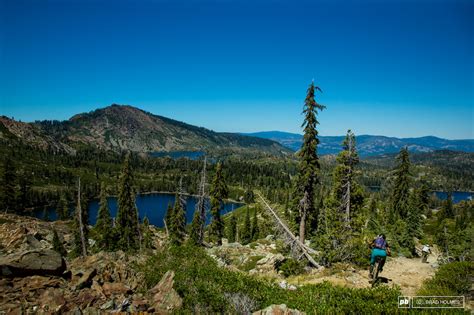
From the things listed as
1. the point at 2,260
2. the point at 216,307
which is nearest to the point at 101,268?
the point at 2,260

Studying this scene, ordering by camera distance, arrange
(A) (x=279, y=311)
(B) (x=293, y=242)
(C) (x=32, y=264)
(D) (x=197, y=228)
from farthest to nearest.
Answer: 1. (D) (x=197, y=228)
2. (B) (x=293, y=242)
3. (C) (x=32, y=264)
4. (A) (x=279, y=311)

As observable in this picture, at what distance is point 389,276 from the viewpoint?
16.5 m

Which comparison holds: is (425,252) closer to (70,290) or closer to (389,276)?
(389,276)

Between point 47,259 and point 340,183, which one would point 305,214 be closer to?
point 340,183

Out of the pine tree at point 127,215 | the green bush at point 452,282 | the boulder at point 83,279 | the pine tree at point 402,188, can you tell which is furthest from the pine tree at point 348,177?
the pine tree at point 127,215

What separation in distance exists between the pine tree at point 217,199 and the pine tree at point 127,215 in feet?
49.3

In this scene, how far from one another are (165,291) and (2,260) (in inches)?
300

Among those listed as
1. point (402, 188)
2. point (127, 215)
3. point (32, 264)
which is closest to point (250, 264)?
point (32, 264)

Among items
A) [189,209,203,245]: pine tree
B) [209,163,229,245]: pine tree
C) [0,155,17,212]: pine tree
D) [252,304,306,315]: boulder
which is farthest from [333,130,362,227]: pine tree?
[0,155,17,212]: pine tree

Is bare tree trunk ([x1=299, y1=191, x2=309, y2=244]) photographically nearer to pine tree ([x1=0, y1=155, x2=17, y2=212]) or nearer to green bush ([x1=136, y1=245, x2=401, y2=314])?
green bush ([x1=136, y1=245, x2=401, y2=314])

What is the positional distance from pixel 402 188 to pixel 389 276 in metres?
39.5

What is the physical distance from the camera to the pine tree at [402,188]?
48.3 meters

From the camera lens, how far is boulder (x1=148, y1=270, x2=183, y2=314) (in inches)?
454

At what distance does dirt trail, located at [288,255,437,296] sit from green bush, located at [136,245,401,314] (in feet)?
13.1
